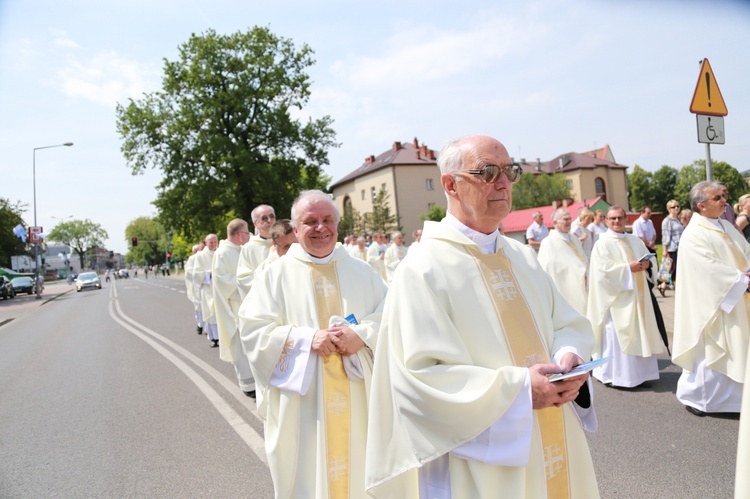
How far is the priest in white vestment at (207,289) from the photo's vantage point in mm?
10555

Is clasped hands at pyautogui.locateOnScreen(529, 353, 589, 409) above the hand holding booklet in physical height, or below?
below

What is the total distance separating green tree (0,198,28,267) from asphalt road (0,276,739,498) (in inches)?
1400

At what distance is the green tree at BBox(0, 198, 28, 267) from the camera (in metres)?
39.0

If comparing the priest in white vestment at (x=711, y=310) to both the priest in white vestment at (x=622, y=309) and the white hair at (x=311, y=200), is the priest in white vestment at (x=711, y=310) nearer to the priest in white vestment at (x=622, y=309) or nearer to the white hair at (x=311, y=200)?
the priest in white vestment at (x=622, y=309)

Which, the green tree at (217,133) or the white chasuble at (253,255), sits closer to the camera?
the white chasuble at (253,255)

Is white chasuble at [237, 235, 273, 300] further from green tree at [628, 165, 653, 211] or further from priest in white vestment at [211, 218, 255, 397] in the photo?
green tree at [628, 165, 653, 211]

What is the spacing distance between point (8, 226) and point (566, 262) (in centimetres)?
4298

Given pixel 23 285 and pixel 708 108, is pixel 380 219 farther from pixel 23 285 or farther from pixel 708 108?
pixel 708 108

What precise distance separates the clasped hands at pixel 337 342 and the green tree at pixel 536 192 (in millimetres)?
59199

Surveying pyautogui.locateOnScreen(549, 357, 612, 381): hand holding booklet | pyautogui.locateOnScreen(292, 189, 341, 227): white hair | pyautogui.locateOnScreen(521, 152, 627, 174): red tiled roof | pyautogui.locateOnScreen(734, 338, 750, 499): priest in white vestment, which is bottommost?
pyautogui.locateOnScreen(734, 338, 750, 499): priest in white vestment

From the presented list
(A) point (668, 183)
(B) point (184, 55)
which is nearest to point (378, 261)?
(B) point (184, 55)

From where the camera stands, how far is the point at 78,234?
139 m

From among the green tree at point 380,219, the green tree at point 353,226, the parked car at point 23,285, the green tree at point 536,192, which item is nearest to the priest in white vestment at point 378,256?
the green tree at point 380,219

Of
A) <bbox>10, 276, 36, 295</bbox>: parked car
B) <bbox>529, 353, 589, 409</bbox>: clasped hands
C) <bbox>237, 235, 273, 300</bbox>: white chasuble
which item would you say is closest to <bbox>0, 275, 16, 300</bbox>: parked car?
<bbox>10, 276, 36, 295</bbox>: parked car
